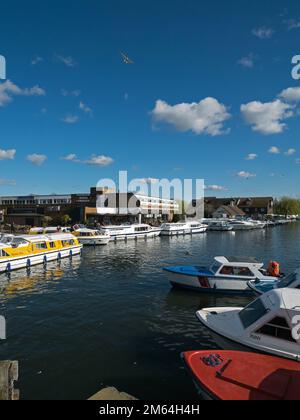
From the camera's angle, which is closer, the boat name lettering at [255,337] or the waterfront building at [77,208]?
the boat name lettering at [255,337]

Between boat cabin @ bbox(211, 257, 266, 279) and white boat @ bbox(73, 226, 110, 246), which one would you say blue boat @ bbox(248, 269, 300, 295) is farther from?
white boat @ bbox(73, 226, 110, 246)

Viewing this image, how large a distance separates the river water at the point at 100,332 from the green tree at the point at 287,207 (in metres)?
155

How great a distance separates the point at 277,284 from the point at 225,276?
4834 mm

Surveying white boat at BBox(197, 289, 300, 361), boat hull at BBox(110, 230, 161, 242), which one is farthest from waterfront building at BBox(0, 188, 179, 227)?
white boat at BBox(197, 289, 300, 361)

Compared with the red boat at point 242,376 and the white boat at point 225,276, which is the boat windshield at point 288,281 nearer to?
the white boat at point 225,276

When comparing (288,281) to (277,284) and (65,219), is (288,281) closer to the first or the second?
(277,284)

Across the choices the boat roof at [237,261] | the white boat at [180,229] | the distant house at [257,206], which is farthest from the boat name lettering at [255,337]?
the distant house at [257,206]

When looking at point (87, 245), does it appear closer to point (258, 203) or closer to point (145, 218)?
point (145, 218)

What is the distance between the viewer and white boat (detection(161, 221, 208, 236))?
2879 inches

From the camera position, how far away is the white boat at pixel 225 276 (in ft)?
71.2

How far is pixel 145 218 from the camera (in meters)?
100

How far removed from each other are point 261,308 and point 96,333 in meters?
8.67

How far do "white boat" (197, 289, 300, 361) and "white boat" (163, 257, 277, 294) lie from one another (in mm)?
9319
